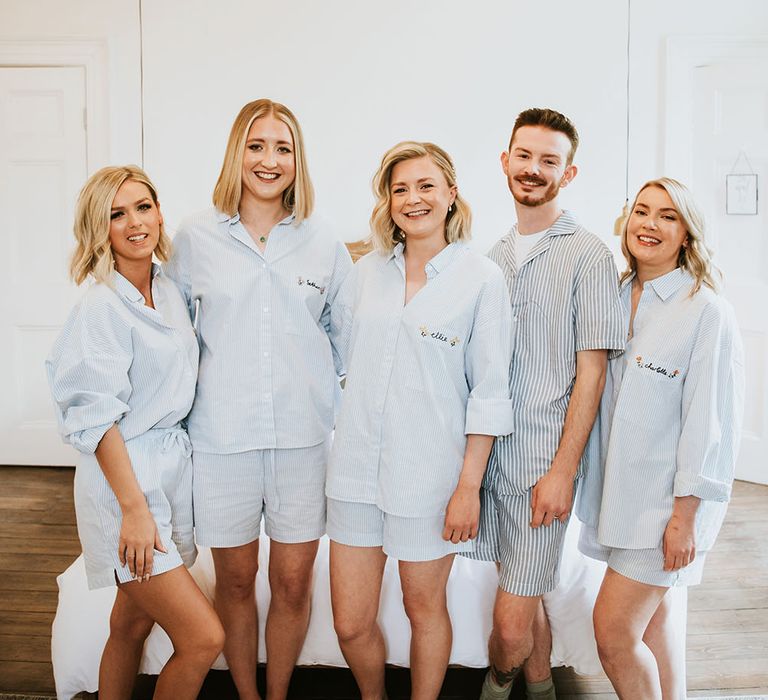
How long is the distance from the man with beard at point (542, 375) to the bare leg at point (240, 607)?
0.60 m

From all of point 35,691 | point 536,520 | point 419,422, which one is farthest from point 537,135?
point 35,691

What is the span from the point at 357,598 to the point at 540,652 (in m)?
0.58

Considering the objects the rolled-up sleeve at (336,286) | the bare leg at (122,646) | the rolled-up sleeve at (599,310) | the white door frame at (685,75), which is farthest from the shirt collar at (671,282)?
the white door frame at (685,75)

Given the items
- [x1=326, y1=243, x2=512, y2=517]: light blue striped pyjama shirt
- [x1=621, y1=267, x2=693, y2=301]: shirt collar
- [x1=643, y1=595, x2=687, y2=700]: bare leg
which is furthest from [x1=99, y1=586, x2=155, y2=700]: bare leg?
[x1=621, y1=267, x2=693, y2=301]: shirt collar

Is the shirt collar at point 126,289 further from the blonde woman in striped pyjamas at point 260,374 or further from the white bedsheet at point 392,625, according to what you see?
the white bedsheet at point 392,625

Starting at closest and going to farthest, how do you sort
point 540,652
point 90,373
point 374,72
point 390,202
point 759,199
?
point 90,373 < point 390,202 < point 540,652 < point 759,199 < point 374,72

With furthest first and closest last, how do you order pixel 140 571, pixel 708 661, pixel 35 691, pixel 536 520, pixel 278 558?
pixel 708 661, pixel 35 691, pixel 278 558, pixel 536 520, pixel 140 571

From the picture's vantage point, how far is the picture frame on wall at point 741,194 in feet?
14.3

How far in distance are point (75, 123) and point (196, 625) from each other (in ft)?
11.7

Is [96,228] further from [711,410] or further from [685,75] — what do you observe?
[685,75]

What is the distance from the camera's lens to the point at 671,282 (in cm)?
187

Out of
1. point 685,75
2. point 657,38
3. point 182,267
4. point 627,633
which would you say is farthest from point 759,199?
point 182,267

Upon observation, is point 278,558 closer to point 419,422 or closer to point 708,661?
point 419,422

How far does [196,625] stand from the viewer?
175 cm
